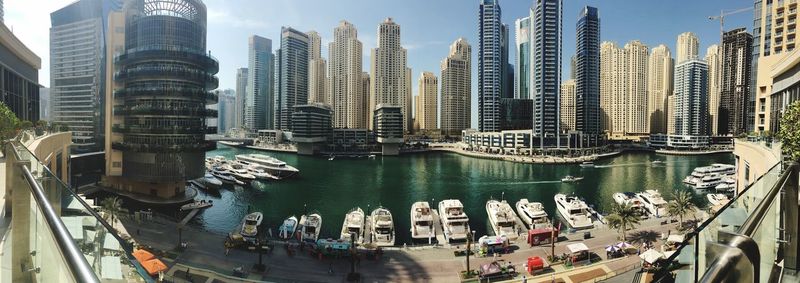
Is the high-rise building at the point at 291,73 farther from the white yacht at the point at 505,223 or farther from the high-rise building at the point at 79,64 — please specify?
the white yacht at the point at 505,223

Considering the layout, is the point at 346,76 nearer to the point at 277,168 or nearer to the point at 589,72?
the point at 589,72

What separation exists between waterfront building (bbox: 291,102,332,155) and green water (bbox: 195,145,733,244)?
2036 cm

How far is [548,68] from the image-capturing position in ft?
261

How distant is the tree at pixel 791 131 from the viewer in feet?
33.0

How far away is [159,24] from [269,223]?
19.5m

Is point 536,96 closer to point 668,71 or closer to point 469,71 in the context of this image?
point 469,71

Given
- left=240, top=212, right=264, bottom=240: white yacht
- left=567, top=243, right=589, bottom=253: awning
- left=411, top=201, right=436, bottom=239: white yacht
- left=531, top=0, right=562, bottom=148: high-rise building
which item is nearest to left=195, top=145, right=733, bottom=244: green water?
left=411, top=201, right=436, bottom=239: white yacht

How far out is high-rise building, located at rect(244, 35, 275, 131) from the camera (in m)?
136

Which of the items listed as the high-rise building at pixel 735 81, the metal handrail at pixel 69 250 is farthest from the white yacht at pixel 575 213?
the high-rise building at pixel 735 81

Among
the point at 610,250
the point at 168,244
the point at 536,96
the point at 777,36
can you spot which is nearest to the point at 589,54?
the point at 536,96

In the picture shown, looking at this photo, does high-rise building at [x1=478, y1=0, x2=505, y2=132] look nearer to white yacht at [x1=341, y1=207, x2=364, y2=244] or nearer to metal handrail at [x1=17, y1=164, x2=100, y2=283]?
white yacht at [x1=341, y1=207, x2=364, y2=244]

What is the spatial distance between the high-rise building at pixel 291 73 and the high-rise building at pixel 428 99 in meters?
40.4

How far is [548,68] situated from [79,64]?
8478 centimetres

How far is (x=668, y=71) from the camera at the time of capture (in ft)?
391
